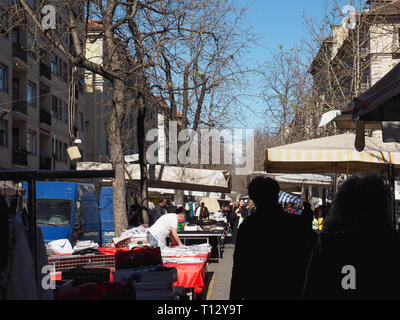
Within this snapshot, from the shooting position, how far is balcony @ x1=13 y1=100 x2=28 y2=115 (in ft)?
116

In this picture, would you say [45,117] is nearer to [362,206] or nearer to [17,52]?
[17,52]

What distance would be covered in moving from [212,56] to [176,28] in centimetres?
665

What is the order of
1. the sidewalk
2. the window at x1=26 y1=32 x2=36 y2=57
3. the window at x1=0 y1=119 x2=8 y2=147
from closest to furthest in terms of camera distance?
1. the sidewalk
2. the window at x1=26 y1=32 x2=36 y2=57
3. the window at x1=0 y1=119 x2=8 y2=147

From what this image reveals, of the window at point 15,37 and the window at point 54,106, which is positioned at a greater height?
the window at point 15,37

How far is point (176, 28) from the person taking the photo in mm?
13344

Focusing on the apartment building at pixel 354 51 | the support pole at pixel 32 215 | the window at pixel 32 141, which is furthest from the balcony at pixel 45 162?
the support pole at pixel 32 215

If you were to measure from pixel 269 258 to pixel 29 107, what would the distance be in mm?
35463

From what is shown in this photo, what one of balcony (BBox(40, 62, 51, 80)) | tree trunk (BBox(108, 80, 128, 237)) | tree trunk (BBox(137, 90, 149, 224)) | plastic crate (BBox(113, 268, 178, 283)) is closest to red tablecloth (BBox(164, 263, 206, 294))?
plastic crate (BBox(113, 268, 178, 283))

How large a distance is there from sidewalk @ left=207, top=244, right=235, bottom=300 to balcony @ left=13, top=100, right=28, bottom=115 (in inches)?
842

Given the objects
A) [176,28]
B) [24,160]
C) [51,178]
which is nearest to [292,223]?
[51,178]

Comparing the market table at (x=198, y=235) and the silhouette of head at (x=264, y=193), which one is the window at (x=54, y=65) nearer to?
the market table at (x=198, y=235)

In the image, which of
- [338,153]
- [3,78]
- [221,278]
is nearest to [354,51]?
[221,278]

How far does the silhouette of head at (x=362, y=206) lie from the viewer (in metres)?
3.16

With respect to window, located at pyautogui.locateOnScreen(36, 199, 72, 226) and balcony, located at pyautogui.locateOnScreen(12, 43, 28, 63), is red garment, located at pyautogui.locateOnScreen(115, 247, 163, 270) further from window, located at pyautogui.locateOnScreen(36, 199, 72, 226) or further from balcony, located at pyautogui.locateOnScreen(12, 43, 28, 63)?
balcony, located at pyautogui.locateOnScreen(12, 43, 28, 63)
